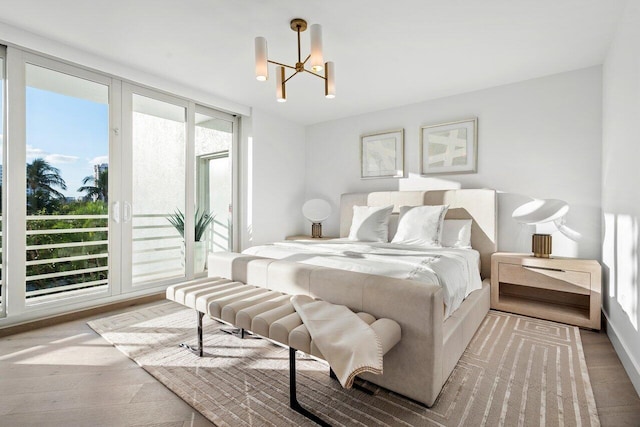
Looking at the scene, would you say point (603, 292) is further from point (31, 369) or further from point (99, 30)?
point (99, 30)

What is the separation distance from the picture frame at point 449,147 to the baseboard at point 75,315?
377 cm

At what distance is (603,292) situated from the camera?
2.89 meters

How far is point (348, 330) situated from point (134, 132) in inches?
130

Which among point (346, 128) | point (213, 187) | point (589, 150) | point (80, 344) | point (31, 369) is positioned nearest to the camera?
point (31, 369)

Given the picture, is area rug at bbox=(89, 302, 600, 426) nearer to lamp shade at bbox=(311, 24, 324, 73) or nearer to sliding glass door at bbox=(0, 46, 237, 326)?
sliding glass door at bbox=(0, 46, 237, 326)

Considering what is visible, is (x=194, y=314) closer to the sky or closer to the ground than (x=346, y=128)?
closer to the ground

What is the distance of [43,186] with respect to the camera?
286 centimetres

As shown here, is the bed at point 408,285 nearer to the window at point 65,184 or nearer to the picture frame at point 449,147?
the picture frame at point 449,147

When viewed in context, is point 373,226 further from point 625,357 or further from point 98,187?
point 98,187

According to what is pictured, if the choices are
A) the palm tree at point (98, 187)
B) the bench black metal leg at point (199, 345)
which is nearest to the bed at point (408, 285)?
the bench black metal leg at point (199, 345)

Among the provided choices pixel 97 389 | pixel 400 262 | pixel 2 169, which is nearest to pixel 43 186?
pixel 2 169

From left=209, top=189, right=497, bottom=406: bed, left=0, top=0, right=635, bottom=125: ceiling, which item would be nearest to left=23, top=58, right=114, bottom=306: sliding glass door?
left=0, top=0, right=635, bottom=125: ceiling

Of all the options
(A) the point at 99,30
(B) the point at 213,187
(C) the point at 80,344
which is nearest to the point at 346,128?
(B) the point at 213,187

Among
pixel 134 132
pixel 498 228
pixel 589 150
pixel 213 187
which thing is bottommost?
pixel 498 228
